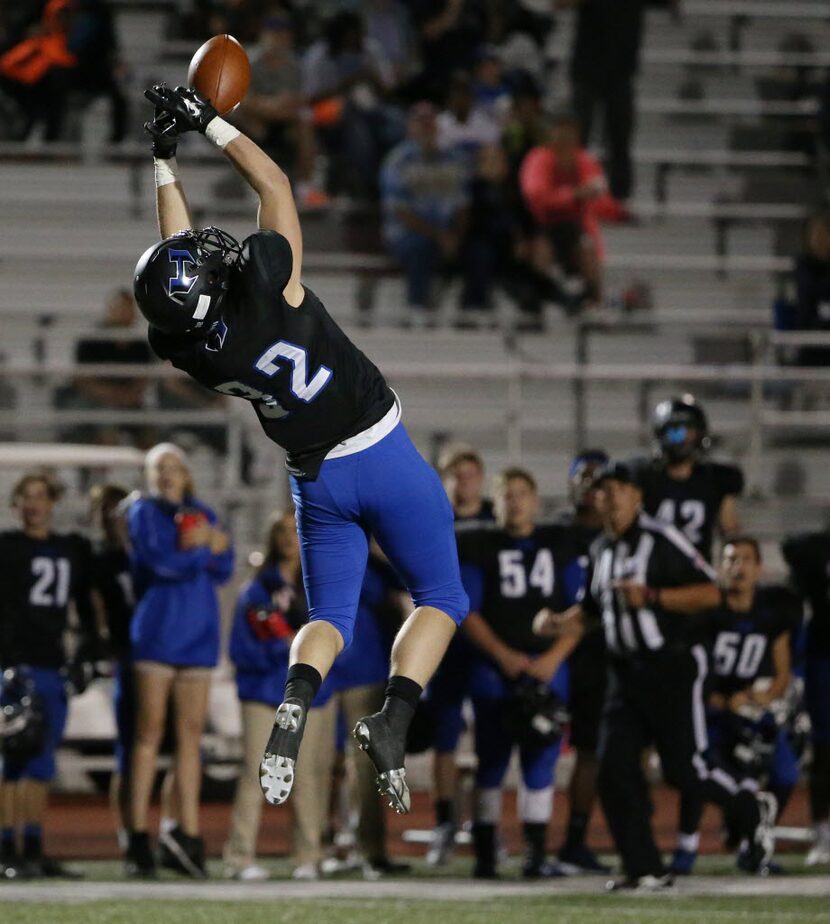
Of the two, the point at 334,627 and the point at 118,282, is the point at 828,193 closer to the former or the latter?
the point at 118,282

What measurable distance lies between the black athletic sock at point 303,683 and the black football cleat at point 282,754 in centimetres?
3

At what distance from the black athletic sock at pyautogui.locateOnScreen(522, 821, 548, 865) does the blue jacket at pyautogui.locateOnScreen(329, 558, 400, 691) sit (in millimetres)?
990

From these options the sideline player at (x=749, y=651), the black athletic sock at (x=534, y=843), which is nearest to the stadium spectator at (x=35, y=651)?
the black athletic sock at (x=534, y=843)

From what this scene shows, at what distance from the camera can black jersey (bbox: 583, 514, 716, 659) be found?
28.7ft

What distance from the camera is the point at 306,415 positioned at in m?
6.15

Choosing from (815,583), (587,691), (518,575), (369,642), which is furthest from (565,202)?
(369,642)

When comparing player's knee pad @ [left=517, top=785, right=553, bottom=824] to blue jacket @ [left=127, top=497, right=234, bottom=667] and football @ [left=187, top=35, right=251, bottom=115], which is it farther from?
Answer: football @ [left=187, top=35, right=251, bottom=115]

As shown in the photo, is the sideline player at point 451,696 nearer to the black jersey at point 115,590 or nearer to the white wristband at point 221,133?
the black jersey at point 115,590

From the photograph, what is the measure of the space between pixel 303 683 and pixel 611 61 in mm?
10123

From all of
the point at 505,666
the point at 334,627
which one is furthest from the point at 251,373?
the point at 505,666

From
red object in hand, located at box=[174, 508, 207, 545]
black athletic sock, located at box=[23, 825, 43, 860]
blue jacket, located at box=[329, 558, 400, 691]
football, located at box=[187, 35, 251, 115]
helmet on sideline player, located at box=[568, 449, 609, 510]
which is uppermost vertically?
football, located at box=[187, 35, 251, 115]

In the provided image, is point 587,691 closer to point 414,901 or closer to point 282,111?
point 414,901

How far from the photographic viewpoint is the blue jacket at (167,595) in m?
9.20

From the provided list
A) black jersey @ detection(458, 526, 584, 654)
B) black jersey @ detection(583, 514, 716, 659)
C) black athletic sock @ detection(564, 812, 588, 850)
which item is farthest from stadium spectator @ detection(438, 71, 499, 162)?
black athletic sock @ detection(564, 812, 588, 850)
